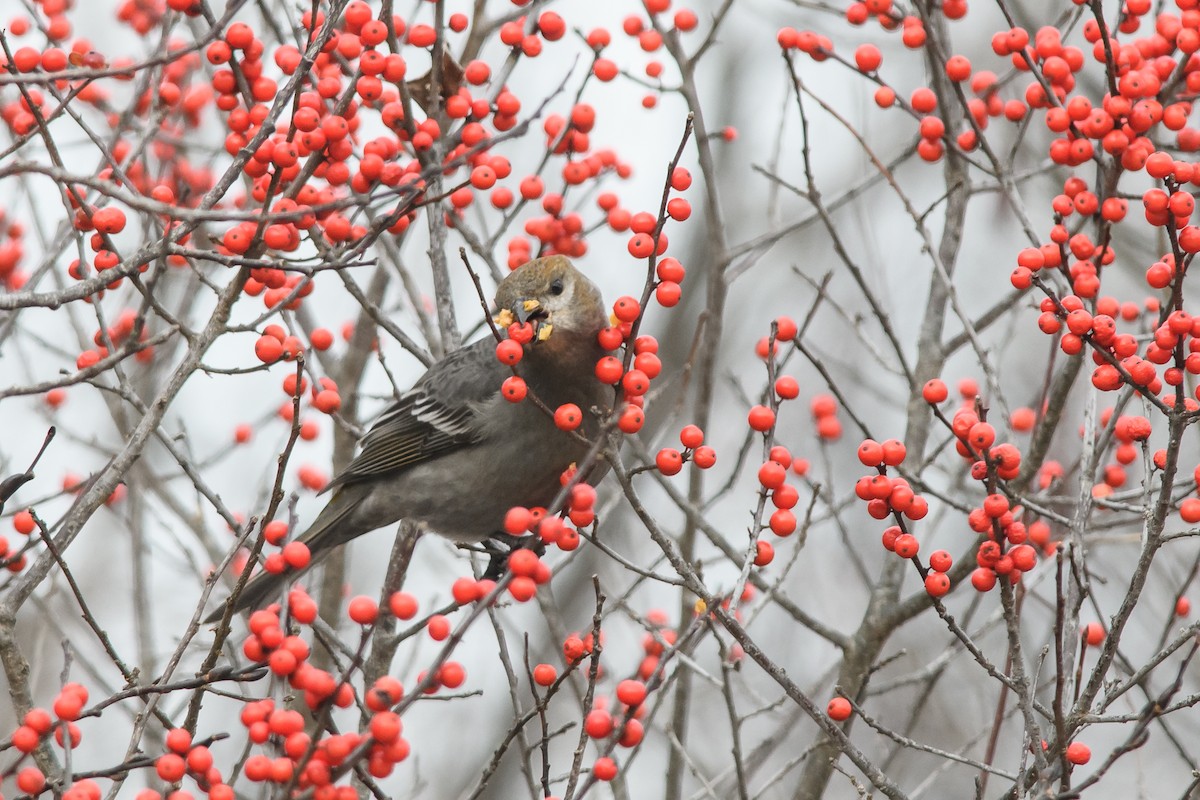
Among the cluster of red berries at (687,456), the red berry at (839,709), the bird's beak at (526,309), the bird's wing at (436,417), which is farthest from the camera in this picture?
the bird's wing at (436,417)

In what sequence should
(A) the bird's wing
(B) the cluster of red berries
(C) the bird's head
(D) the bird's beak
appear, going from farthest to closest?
(A) the bird's wing
(C) the bird's head
(D) the bird's beak
(B) the cluster of red berries

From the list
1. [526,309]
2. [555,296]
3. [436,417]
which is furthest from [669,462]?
[436,417]

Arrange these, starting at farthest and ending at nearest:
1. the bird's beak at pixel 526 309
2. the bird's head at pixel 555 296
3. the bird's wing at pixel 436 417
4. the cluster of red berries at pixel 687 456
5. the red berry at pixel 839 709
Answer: the bird's wing at pixel 436 417
the bird's head at pixel 555 296
the bird's beak at pixel 526 309
the red berry at pixel 839 709
the cluster of red berries at pixel 687 456

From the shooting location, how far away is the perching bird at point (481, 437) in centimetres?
480

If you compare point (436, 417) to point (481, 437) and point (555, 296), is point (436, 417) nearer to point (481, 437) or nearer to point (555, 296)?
point (481, 437)

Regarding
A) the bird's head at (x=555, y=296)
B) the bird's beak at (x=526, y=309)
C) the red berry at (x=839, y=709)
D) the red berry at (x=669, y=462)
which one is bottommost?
the red berry at (x=839, y=709)

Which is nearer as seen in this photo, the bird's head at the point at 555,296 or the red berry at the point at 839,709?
the red berry at the point at 839,709

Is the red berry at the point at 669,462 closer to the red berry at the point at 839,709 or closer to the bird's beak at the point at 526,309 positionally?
the red berry at the point at 839,709

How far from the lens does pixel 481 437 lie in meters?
5.61

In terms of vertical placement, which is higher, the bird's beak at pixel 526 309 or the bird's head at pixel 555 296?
the bird's head at pixel 555 296

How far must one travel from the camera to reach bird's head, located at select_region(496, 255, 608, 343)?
4781 mm

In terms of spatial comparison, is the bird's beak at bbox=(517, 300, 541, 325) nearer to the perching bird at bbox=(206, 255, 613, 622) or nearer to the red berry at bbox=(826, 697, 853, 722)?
the perching bird at bbox=(206, 255, 613, 622)

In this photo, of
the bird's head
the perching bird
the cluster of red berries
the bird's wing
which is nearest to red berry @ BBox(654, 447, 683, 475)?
the cluster of red berries

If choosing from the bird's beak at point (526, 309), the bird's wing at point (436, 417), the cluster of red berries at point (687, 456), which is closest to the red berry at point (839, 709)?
the cluster of red berries at point (687, 456)
